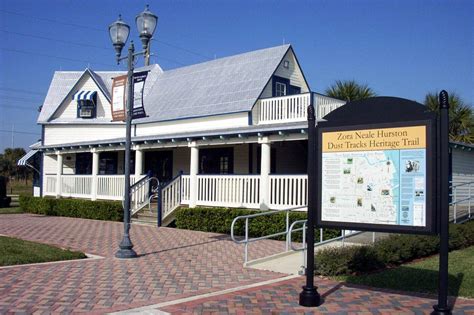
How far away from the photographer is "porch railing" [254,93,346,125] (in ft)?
58.4

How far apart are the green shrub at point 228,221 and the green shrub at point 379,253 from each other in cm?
237

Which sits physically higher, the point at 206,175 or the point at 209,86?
the point at 209,86

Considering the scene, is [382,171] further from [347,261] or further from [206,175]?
[206,175]

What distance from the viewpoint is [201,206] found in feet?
60.1

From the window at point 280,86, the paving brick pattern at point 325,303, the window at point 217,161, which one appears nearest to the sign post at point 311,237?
the paving brick pattern at point 325,303

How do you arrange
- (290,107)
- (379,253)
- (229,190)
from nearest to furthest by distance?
(379,253) → (229,190) → (290,107)

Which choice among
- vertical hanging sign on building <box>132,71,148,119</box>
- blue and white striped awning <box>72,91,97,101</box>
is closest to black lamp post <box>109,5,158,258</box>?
vertical hanging sign on building <box>132,71,148,119</box>

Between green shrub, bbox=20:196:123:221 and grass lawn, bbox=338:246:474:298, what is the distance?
44.4 ft

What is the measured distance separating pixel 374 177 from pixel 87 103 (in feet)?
78.6

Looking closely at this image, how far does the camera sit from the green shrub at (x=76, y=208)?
2125 cm

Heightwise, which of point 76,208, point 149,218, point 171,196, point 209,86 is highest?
point 209,86

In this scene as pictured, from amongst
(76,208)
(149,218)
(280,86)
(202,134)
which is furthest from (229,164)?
(76,208)

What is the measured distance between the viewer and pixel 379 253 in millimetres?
10336

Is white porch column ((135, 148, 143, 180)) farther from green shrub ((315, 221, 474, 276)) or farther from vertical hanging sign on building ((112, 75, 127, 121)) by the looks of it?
green shrub ((315, 221, 474, 276))
